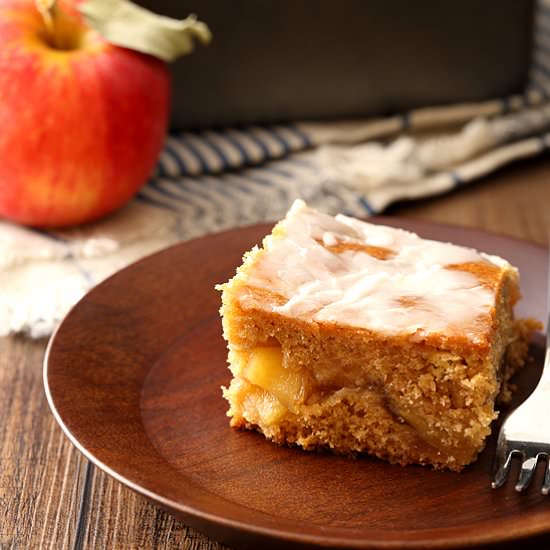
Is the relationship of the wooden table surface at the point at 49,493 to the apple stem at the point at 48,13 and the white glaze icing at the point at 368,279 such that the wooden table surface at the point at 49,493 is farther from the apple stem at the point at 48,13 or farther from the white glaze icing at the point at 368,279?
the apple stem at the point at 48,13

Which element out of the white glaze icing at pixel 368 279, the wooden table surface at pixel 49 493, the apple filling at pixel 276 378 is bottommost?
the wooden table surface at pixel 49 493

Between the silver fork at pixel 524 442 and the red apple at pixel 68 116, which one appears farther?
the red apple at pixel 68 116

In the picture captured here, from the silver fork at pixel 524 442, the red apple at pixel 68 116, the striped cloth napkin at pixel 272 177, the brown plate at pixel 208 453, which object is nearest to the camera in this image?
the brown plate at pixel 208 453

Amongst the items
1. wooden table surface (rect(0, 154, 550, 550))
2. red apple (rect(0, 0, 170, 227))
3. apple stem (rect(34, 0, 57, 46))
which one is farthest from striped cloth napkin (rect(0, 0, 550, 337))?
apple stem (rect(34, 0, 57, 46))

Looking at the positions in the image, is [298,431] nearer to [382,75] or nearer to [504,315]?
[504,315]

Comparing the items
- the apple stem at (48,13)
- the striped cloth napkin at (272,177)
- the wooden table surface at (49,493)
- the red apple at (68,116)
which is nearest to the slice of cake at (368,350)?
the wooden table surface at (49,493)

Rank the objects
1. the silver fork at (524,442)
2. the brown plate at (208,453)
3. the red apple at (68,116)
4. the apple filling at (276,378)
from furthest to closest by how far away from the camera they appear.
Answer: the red apple at (68,116) < the apple filling at (276,378) < the silver fork at (524,442) < the brown plate at (208,453)
